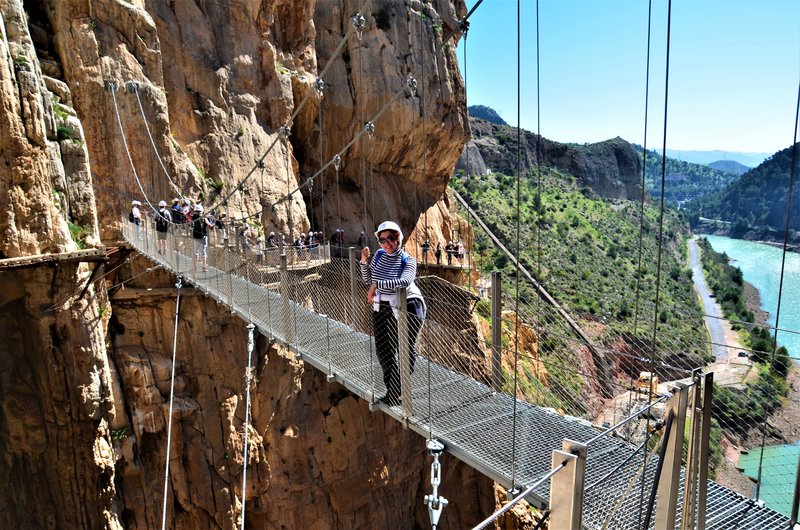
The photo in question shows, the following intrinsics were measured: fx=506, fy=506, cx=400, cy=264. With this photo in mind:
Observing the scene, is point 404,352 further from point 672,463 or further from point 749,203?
point 749,203

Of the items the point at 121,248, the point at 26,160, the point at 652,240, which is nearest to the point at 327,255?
the point at 121,248

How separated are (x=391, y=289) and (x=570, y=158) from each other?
43.4 metres

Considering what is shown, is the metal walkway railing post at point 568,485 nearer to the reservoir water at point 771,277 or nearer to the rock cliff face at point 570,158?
the reservoir water at point 771,277

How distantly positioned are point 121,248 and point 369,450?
4.86 m

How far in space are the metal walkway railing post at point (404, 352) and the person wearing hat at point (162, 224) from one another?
389 centimetres

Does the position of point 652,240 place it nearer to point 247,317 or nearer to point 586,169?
point 586,169

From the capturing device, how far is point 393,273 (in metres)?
2.51

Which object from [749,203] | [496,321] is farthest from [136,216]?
[749,203]

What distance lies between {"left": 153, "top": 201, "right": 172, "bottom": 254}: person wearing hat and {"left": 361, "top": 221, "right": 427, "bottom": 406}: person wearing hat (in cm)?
374

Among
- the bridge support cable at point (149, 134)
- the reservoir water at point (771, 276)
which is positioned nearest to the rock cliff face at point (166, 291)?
the bridge support cable at point (149, 134)

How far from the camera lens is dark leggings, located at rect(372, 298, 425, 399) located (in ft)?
8.34

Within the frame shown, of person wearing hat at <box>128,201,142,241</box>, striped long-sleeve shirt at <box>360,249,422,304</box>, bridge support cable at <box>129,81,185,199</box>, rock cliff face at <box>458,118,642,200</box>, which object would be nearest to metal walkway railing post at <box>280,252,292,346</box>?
striped long-sleeve shirt at <box>360,249,422,304</box>

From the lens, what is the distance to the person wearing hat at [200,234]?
524cm

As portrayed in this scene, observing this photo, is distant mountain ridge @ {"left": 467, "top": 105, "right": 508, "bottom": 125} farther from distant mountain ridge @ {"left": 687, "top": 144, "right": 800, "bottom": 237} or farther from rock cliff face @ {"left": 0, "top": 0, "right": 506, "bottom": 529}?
rock cliff face @ {"left": 0, "top": 0, "right": 506, "bottom": 529}
